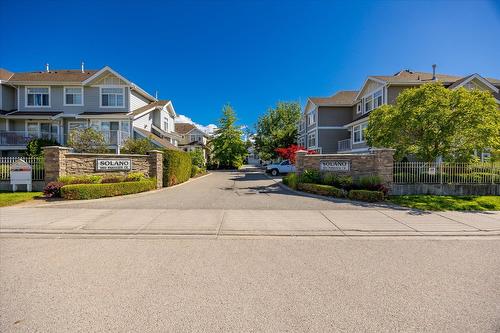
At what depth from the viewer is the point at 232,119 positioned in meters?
42.9

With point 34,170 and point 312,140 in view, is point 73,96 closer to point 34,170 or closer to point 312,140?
point 34,170

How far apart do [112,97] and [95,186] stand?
1616cm

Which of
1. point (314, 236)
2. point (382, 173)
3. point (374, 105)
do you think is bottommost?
point (314, 236)

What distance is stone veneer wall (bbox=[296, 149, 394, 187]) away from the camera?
12.6 metres

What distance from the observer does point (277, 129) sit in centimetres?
4359

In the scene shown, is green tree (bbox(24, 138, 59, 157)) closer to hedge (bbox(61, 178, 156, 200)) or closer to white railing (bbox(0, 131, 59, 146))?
white railing (bbox(0, 131, 59, 146))

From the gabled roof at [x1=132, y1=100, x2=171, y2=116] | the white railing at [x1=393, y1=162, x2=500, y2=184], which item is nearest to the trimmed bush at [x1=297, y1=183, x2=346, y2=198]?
the white railing at [x1=393, y1=162, x2=500, y2=184]

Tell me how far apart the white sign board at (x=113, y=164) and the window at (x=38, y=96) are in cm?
1691

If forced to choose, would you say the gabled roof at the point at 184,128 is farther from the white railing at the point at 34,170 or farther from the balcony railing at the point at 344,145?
the white railing at the point at 34,170

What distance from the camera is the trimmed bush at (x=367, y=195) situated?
37.0 feet

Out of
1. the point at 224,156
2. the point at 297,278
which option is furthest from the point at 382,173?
the point at 224,156

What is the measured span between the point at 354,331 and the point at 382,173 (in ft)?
37.3

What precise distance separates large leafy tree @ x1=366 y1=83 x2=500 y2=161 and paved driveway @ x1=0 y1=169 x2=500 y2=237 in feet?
15.7

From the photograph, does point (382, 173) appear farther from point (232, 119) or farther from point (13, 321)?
point (232, 119)
